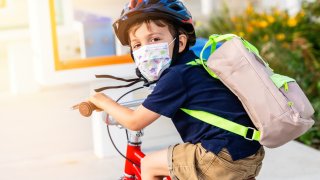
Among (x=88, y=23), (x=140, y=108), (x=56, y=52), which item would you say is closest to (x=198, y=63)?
(x=140, y=108)

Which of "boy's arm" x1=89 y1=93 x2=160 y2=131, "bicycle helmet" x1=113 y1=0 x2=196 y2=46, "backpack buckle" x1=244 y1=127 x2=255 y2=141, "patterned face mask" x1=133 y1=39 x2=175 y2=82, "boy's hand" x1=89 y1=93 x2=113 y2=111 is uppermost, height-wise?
"bicycle helmet" x1=113 y1=0 x2=196 y2=46

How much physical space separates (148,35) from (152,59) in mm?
104

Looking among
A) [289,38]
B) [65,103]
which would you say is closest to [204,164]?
[65,103]

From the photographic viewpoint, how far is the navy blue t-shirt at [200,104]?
9.85ft

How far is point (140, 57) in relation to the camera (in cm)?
312

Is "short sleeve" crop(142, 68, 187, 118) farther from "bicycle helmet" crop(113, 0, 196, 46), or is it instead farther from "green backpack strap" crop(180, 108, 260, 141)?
"bicycle helmet" crop(113, 0, 196, 46)

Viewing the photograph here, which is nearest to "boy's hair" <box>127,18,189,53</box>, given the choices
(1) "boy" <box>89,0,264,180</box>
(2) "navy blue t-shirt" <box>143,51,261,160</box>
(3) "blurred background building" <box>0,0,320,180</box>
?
(1) "boy" <box>89,0,264,180</box>

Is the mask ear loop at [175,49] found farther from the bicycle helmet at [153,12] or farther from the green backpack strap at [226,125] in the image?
the green backpack strap at [226,125]

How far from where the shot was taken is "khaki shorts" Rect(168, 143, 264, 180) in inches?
119

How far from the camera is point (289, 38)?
285 inches

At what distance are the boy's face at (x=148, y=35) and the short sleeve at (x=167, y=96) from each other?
0.61 feet

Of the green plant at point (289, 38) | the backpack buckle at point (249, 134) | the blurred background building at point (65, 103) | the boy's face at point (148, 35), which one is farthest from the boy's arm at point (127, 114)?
the green plant at point (289, 38)

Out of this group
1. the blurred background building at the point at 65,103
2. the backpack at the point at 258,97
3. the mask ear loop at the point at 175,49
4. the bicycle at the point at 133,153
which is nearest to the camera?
the backpack at the point at 258,97

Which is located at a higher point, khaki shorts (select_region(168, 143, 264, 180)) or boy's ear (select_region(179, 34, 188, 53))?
boy's ear (select_region(179, 34, 188, 53))
